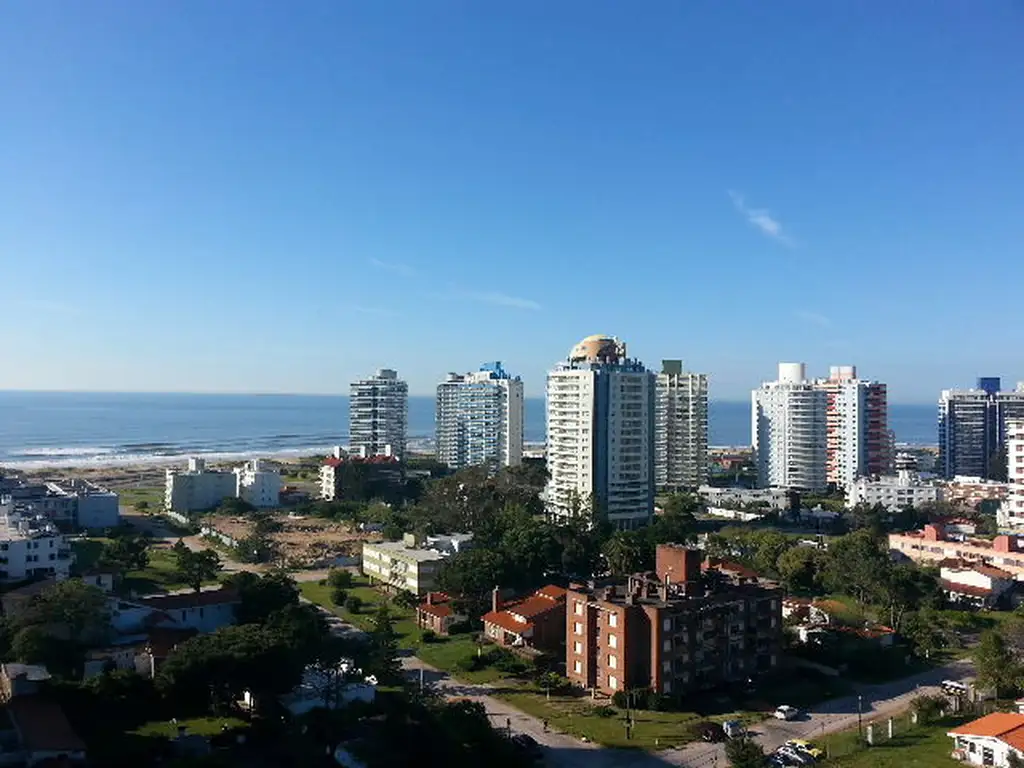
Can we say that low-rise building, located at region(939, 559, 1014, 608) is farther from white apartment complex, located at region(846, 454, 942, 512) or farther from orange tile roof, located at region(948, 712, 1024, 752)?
white apartment complex, located at region(846, 454, 942, 512)

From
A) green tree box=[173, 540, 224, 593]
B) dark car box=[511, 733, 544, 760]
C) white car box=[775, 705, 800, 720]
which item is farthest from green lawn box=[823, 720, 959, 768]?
green tree box=[173, 540, 224, 593]

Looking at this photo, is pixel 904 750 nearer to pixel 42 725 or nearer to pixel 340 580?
pixel 42 725

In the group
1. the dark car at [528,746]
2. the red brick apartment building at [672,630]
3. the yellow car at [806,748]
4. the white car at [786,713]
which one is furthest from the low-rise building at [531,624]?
the yellow car at [806,748]

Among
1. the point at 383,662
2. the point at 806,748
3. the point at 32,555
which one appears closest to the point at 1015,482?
the point at 806,748

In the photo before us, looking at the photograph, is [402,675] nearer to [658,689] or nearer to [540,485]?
[658,689]

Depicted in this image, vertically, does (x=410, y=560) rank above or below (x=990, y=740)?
above
